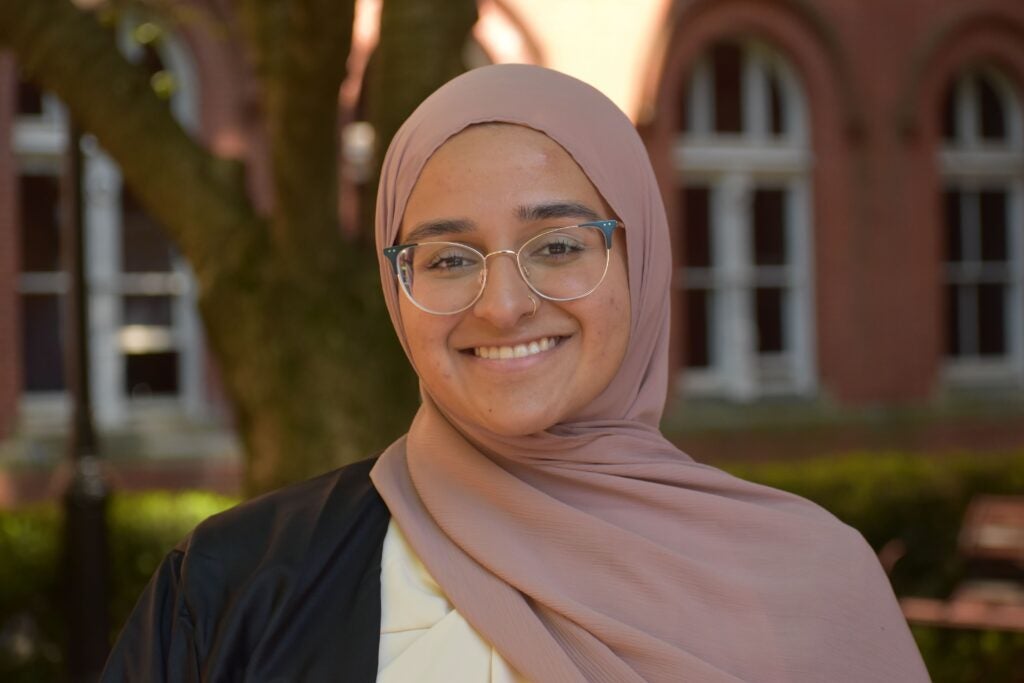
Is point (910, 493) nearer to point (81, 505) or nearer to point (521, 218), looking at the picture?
point (81, 505)

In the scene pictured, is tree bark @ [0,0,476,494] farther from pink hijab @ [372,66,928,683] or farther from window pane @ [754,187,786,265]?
window pane @ [754,187,786,265]

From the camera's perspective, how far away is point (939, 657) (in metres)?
5.52

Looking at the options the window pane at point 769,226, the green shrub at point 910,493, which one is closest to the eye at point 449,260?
the green shrub at point 910,493

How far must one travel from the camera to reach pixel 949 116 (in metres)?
11.2

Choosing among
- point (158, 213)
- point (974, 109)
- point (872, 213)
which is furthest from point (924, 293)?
point (158, 213)

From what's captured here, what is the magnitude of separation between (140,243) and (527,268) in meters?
7.45

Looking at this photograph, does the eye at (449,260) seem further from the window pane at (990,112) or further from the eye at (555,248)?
the window pane at (990,112)

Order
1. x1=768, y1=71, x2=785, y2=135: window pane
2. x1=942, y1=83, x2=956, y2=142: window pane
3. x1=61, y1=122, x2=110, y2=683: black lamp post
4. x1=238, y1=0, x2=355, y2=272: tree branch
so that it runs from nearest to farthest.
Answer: x1=238, y1=0, x2=355, y2=272: tree branch → x1=61, y1=122, x2=110, y2=683: black lamp post → x1=768, y1=71, x2=785, y2=135: window pane → x1=942, y1=83, x2=956, y2=142: window pane

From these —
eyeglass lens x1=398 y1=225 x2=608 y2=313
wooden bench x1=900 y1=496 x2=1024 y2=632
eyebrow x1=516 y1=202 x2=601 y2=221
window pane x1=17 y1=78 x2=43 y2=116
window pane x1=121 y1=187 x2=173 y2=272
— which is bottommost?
wooden bench x1=900 y1=496 x2=1024 y2=632

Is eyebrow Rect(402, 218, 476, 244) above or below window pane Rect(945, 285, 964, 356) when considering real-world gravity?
above

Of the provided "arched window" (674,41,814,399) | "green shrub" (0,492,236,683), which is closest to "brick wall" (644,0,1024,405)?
"arched window" (674,41,814,399)

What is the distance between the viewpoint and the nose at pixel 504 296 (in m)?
1.56

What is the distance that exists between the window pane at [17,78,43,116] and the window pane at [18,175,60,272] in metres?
0.44

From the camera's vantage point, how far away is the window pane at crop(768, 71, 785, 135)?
10.4m
